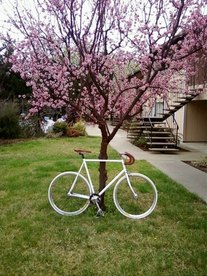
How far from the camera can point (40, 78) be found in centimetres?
552

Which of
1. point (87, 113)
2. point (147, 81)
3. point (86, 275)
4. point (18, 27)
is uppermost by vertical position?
point (18, 27)

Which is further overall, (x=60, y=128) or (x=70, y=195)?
(x=60, y=128)

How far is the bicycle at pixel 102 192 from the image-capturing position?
5.37 m

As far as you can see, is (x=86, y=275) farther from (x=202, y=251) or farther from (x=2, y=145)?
(x=2, y=145)

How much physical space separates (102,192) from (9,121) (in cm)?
1238

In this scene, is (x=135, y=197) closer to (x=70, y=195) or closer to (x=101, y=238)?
(x=70, y=195)

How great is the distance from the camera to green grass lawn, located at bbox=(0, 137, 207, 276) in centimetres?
381

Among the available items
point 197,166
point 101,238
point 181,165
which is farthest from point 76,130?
point 101,238

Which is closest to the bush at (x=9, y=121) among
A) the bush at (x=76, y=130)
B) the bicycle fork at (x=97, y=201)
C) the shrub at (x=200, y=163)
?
the bush at (x=76, y=130)

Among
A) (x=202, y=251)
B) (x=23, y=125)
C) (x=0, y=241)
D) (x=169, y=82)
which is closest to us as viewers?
(x=202, y=251)

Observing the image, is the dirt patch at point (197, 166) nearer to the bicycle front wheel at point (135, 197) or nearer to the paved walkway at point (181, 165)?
the paved walkway at point (181, 165)

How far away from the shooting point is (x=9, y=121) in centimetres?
1689

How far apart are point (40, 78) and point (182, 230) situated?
9.96 ft

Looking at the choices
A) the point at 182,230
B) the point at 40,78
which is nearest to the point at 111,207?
the point at 182,230
